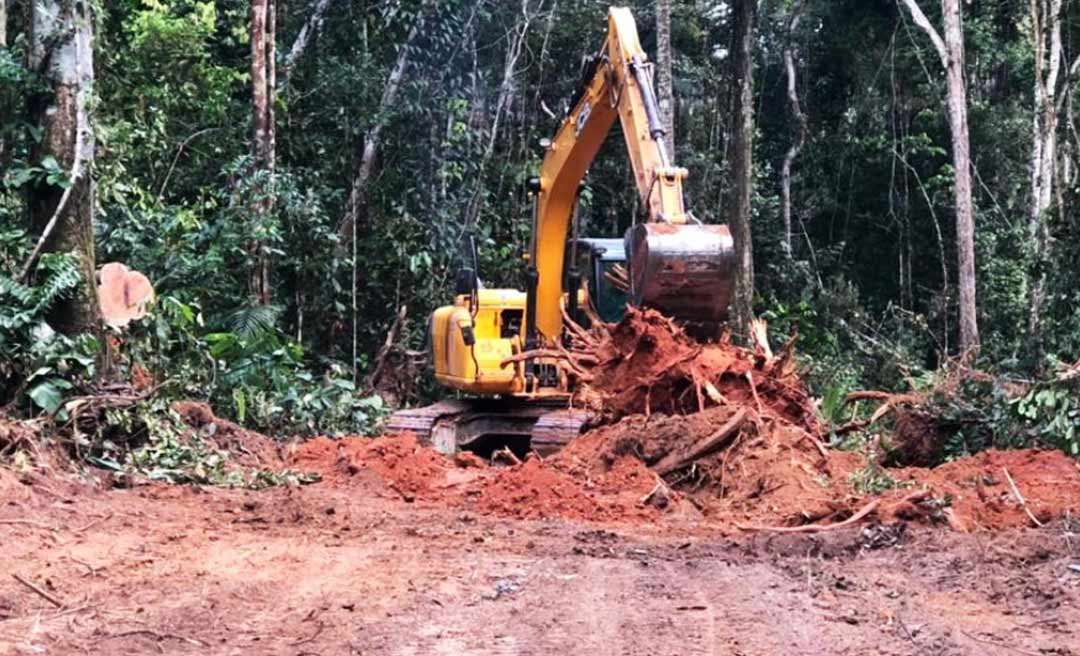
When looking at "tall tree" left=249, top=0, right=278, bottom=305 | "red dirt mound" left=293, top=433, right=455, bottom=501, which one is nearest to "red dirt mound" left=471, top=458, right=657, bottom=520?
"red dirt mound" left=293, top=433, right=455, bottom=501

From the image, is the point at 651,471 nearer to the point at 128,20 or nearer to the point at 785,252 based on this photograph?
the point at 128,20

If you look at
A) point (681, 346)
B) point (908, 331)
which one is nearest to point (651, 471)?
point (681, 346)

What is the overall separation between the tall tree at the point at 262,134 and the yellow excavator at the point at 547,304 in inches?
167

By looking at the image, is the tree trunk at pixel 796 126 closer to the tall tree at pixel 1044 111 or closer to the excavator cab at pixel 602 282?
the tall tree at pixel 1044 111

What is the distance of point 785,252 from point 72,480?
21.9 metres

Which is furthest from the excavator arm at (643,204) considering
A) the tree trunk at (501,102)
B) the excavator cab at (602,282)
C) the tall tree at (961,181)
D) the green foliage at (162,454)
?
the tall tree at (961,181)

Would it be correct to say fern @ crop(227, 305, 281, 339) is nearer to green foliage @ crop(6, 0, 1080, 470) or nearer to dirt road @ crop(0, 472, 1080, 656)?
green foliage @ crop(6, 0, 1080, 470)

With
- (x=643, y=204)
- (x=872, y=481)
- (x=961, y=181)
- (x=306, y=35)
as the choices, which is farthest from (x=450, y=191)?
(x=872, y=481)

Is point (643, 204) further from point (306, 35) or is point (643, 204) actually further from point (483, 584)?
point (306, 35)

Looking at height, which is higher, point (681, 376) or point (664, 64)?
point (664, 64)

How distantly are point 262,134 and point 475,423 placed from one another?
21.9 ft

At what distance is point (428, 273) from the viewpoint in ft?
70.4

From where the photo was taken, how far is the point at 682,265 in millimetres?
9602

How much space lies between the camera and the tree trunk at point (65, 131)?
9422 millimetres
